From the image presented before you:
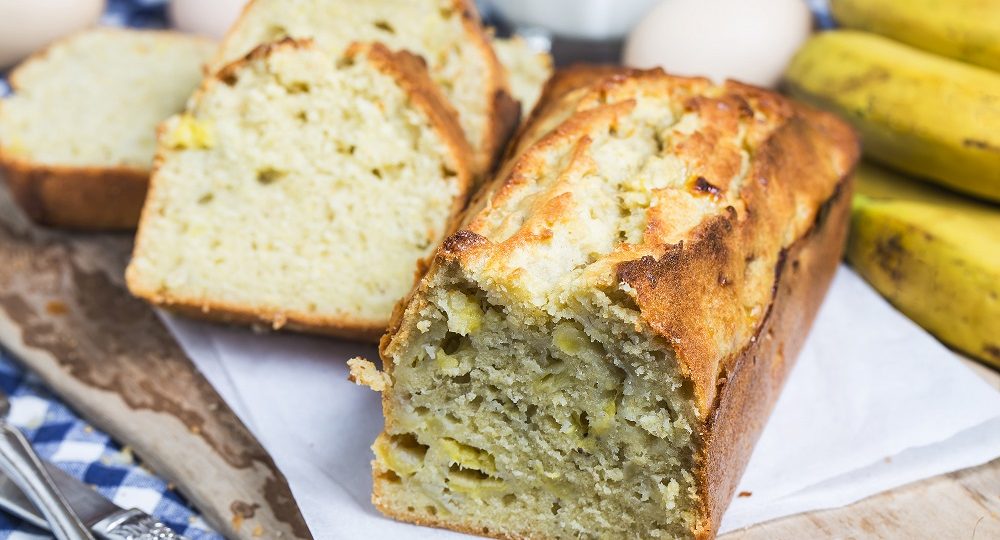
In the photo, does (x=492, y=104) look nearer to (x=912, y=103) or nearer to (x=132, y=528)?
(x=912, y=103)

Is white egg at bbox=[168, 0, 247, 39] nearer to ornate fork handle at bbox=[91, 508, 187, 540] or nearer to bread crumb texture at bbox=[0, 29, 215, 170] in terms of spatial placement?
bread crumb texture at bbox=[0, 29, 215, 170]

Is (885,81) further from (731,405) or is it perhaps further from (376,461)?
(376,461)

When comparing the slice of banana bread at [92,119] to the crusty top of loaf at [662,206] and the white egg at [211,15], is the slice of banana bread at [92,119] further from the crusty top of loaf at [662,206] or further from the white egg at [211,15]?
the crusty top of loaf at [662,206]

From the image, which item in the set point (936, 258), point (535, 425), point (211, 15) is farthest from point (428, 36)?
point (936, 258)

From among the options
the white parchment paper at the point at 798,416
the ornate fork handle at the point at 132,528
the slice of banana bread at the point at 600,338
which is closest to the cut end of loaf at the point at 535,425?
the slice of banana bread at the point at 600,338

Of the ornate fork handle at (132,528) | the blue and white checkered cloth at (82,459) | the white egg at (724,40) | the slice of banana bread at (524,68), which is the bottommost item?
the blue and white checkered cloth at (82,459)
